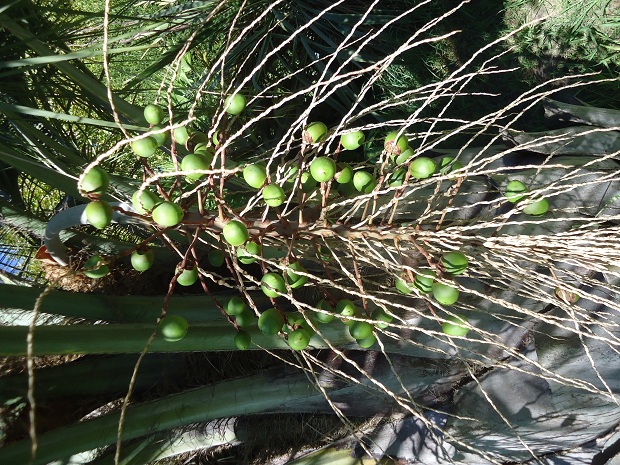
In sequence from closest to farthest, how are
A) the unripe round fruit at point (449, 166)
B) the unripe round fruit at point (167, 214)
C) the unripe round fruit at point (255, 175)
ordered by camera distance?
the unripe round fruit at point (167, 214) → the unripe round fruit at point (255, 175) → the unripe round fruit at point (449, 166)

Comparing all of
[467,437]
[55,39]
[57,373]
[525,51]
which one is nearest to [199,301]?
[57,373]

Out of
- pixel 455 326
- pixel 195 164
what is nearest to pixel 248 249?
pixel 195 164

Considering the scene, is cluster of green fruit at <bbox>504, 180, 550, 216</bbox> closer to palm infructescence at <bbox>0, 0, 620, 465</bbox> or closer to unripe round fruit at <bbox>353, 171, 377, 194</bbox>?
palm infructescence at <bbox>0, 0, 620, 465</bbox>

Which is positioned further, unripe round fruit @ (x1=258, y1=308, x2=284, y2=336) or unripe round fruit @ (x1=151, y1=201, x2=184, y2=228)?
unripe round fruit @ (x1=258, y1=308, x2=284, y2=336)

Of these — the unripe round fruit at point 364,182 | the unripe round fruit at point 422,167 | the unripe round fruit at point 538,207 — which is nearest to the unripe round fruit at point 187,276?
the unripe round fruit at point 364,182

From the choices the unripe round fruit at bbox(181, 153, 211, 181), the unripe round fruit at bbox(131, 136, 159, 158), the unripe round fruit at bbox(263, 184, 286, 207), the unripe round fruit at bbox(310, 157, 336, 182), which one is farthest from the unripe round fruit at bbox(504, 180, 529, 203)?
the unripe round fruit at bbox(131, 136, 159, 158)

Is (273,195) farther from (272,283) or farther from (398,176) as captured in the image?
(398,176)

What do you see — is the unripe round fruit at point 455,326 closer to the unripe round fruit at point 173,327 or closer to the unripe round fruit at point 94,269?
the unripe round fruit at point 173,327
